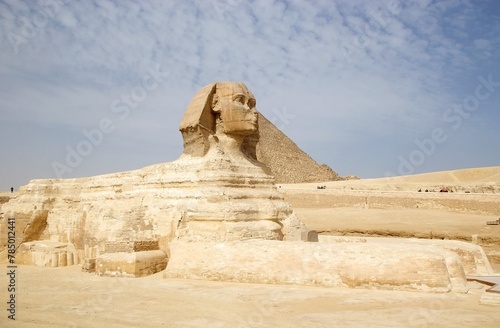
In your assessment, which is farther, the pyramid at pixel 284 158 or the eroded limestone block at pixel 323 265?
the pyramid at pixel 284 158

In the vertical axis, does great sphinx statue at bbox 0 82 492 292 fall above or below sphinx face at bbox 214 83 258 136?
below

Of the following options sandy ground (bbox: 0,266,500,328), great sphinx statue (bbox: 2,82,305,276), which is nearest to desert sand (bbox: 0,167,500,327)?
sandy ground (bbox: 0,266,500,328)

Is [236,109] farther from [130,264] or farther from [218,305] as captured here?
[218,305]

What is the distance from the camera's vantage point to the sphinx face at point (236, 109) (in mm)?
9266

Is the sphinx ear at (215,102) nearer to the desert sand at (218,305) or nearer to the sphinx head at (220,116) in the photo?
the sphinx head at (220,116)

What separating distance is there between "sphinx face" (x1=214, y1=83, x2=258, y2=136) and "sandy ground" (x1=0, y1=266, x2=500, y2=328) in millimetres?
3528

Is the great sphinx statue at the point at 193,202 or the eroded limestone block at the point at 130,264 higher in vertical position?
the great sphinx statue at the point at 193,202

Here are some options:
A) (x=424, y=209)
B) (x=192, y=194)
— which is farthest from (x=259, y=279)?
(x=424, y=209)

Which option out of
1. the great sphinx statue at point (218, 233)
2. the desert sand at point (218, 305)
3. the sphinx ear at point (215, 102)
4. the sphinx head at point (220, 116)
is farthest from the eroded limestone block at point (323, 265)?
the sphinx ear at point (215, 102)

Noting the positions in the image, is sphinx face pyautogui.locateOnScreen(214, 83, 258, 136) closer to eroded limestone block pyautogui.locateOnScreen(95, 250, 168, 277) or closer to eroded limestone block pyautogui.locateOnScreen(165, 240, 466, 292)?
eroded limestone block pyautogui.locateOnScreen(165, 240, 466, 292)

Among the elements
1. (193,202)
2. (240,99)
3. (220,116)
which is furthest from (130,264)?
(240,99)

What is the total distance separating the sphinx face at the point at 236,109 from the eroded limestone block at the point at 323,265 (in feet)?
9.12

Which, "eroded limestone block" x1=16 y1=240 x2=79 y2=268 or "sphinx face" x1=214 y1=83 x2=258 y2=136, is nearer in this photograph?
"sphinx face" x1=214 y1=83 x2=258 y2=136

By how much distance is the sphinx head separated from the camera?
9289 mm
